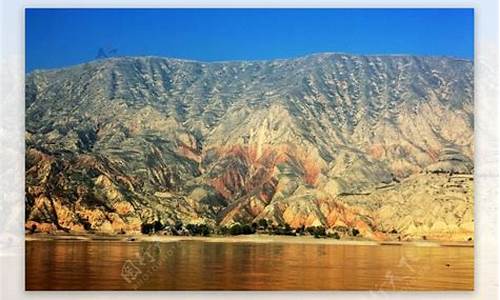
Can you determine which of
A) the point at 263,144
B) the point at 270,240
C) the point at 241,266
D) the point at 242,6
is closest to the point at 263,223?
the point at 270,240

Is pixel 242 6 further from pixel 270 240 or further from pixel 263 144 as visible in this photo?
pixel 270 240

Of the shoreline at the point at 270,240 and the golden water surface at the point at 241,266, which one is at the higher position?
the shoreline at the point at 270,240

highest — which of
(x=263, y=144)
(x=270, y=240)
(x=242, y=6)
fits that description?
(x=242, y=6)

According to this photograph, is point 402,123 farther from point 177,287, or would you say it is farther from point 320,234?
point 177,287

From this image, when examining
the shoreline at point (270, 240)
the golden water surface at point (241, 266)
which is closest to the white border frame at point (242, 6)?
the golden water surface at point (241, 266)

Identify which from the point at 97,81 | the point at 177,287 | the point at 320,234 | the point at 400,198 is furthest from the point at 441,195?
the point at 97,81

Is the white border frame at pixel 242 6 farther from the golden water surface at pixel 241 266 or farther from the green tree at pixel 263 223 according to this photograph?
the green tree at pixel 263 223

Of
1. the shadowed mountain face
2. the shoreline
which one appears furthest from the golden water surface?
the shadowed mountain face

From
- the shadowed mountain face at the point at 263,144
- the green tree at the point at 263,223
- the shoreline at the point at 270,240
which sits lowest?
the shoreline at the point at 270,240
